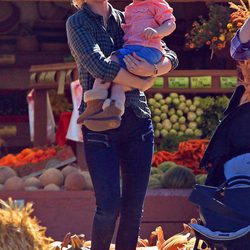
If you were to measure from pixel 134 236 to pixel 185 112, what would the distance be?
14.1ft

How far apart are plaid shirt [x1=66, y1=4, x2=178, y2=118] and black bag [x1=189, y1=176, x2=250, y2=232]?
49 cm

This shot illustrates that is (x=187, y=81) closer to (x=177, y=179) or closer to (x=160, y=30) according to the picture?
(x=177, y=179)

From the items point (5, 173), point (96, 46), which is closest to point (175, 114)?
point (5, 173)

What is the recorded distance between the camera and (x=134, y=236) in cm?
458

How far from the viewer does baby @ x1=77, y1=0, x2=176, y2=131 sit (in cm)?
427

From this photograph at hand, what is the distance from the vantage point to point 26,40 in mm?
10852

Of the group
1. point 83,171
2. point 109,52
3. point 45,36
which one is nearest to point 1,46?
point 45,36

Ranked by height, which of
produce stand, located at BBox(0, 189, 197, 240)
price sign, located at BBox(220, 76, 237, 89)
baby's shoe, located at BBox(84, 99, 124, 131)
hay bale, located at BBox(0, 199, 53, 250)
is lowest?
produce stand, located at BBox(0, 189, 197, 240)

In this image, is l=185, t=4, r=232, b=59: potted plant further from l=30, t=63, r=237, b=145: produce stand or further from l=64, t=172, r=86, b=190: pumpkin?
l=64, t=172, r=86, b=190: pumpkin

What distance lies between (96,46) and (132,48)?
0.65ft

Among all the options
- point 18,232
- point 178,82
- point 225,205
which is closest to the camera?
point 18,232

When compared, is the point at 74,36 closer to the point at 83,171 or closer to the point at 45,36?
the point at 83,171

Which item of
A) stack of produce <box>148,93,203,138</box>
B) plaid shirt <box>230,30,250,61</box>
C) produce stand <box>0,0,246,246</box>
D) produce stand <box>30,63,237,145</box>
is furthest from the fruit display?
plaid shirt <box>230,30,250,61</box>

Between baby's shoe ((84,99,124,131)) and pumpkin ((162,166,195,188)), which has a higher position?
baby's shoe ((84,99,124,131))
